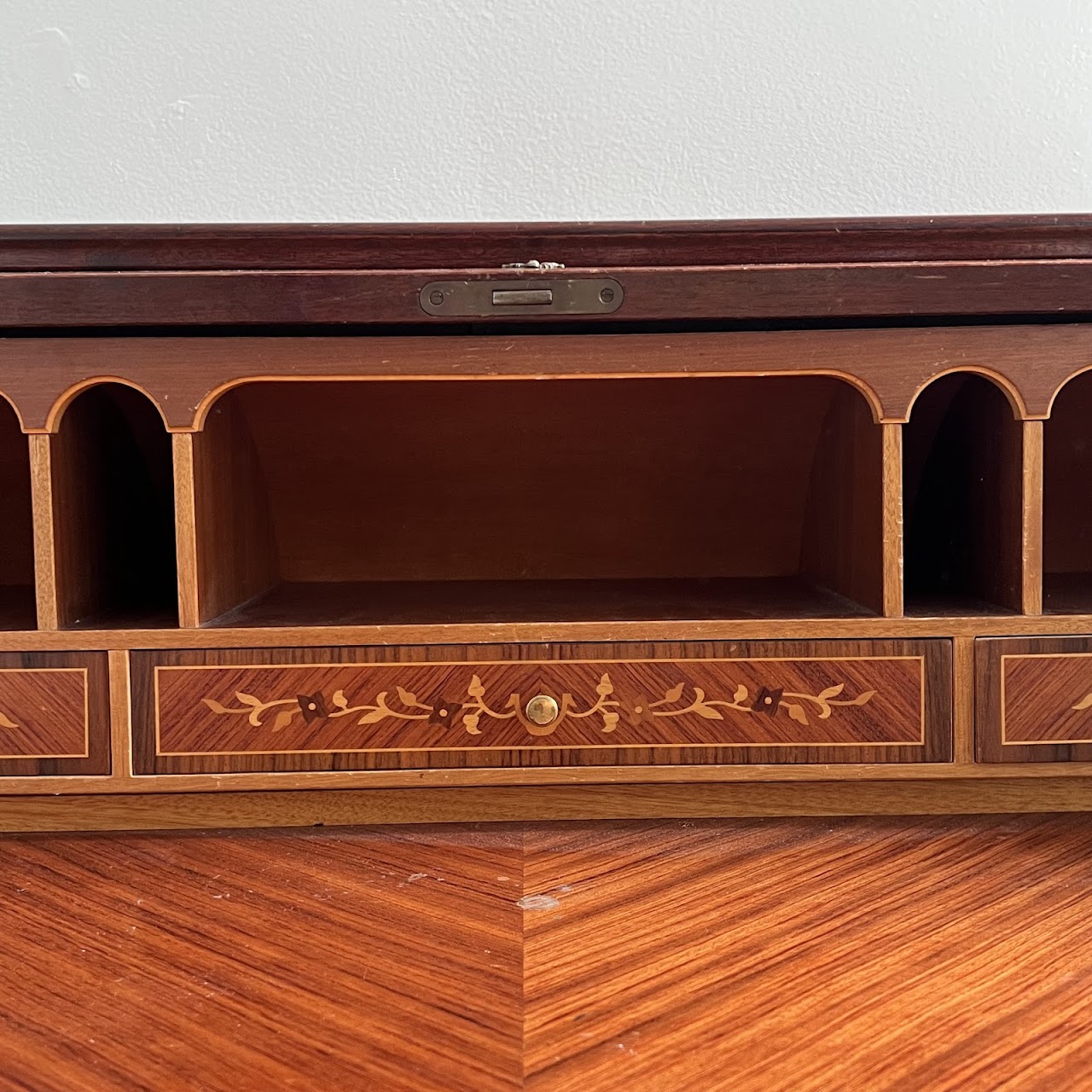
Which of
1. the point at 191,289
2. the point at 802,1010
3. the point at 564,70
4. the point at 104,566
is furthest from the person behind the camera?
the point at 564,70

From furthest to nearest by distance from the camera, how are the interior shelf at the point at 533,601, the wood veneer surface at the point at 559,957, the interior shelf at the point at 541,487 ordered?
the interior shelf at the point at 541,487
the interior shelf at the point at 533,601
the wood veneer surface at the point at 559,957

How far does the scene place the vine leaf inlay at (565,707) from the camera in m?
1.00

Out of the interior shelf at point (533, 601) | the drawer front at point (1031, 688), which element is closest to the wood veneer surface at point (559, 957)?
the drawer front at point (1031, 688)

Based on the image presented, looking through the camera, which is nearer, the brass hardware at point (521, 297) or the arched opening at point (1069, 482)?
the brass hardware at point (521, 297)

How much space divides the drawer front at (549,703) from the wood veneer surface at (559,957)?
0.10 metres

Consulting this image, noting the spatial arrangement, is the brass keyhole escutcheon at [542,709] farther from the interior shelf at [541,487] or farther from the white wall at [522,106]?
the white wall at [522,106]

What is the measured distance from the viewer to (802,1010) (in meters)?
0.65

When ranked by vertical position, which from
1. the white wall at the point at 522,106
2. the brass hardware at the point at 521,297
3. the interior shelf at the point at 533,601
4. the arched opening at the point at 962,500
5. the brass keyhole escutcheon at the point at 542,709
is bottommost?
the brass keyhole escutcheon at the point at 542,709

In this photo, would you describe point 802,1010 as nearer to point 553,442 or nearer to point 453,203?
point 553,442

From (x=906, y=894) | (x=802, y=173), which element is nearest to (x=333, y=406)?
(x=802, y=173)

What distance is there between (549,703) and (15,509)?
973 mm

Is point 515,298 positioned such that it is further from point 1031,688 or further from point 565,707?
point 1031,688

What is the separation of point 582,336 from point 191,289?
42 centimetres

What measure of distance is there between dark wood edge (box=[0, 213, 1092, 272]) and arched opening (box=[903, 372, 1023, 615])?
199 mm
